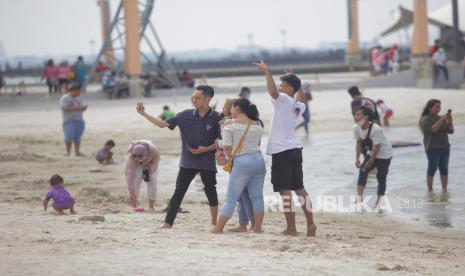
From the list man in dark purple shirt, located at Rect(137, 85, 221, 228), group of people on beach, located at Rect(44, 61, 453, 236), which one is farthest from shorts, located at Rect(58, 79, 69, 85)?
man in dark purple shirt, located at Rect(137, 85, 221, 228)

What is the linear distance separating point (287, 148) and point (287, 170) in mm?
228

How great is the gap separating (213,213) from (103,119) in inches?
753

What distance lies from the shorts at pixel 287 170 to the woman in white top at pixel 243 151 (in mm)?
144

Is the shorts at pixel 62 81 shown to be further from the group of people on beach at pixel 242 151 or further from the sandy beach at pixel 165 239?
the group of people on beach at pixel 242 151

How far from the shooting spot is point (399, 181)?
57.4 ft

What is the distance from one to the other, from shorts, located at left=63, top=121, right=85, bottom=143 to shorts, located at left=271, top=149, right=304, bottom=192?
11.0 m

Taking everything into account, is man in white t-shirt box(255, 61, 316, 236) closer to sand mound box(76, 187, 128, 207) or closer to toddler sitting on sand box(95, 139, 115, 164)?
sand mound box(76, 187, 128, 207)

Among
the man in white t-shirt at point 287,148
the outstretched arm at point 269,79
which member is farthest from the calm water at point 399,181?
the outstretched arm at point 269,79

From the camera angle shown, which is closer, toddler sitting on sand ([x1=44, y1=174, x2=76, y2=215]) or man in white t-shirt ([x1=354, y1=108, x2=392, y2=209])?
toddler sitting on sand ([x1=44, y1=174, x2=76, y2=215])

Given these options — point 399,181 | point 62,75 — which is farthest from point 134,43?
point 399,181

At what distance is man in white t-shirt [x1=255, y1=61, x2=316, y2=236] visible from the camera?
11.2 meters

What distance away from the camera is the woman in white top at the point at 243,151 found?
36.7 feet

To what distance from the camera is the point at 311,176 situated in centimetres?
1866

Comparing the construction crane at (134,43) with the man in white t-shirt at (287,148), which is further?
the construction crane at (134,43)
